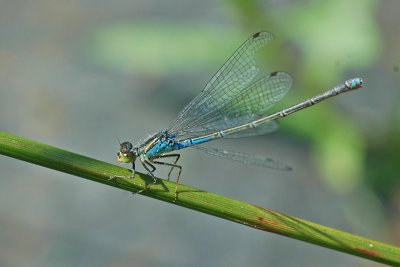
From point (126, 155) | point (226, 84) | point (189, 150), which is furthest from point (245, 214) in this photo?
point (189, 150)

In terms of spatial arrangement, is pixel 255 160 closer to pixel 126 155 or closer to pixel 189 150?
pixel 126 155

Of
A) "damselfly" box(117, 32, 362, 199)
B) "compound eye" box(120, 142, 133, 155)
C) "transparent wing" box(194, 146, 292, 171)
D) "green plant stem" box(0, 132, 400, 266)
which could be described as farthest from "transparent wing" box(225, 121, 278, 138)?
"green plant stem" box(0, 132, 400, 266)

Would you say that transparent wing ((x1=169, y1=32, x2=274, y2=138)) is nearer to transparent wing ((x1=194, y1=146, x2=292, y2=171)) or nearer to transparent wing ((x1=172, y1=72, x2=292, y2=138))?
transparent wing ((x1=172, y1=72, x2=292, y2=138))

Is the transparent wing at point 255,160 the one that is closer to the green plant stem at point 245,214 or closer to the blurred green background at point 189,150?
the green plant stem at point 245,214

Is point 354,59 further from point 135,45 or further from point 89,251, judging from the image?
point 89,251

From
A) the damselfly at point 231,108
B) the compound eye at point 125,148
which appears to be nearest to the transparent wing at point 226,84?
Answer: the damselfly at point 231,108

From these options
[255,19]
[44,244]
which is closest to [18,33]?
[44,244]
